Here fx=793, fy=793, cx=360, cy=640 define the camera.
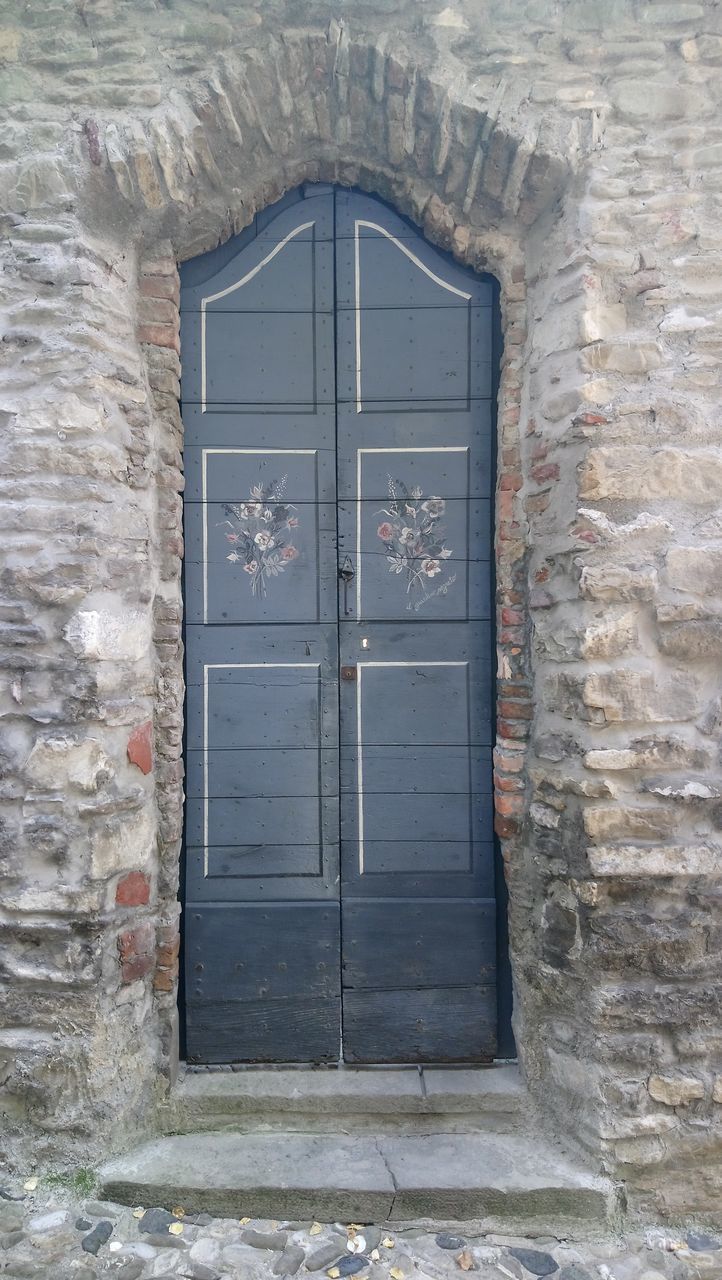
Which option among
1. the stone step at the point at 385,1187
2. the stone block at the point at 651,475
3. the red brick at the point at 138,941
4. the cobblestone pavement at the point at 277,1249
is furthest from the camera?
the red brick at the point at 138,941

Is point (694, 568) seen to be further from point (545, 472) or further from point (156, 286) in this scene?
point (156, 286)

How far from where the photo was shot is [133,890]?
98.6 inches

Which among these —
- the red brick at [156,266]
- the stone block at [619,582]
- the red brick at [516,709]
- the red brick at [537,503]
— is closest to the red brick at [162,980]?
the red brick at [516,709]

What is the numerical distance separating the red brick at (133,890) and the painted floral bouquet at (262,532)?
1.01 meters

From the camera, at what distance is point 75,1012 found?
7.80ft

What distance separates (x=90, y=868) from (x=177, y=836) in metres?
0.36

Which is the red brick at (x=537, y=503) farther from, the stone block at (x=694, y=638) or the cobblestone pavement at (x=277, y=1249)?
the cobblestone pavement at (x=277, y=1249)

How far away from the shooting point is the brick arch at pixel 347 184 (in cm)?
249

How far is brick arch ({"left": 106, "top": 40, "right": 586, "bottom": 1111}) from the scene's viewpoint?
249 cm

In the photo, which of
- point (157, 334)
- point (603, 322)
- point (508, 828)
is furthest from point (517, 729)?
point (157, 334)

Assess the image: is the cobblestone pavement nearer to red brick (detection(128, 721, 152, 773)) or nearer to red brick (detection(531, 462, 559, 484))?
red brick (detection(128, 721, 152, 773))

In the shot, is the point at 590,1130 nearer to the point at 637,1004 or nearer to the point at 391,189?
the point at 637,1004

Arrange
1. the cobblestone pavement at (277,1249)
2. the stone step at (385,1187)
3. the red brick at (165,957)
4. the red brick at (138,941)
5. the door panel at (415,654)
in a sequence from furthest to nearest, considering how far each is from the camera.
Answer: the door panel at (415,654)
the red brick at (165,957)
the red brick at (138,941)
the stone step at (385,1187)
the cobblestone pavement at (277,1249)

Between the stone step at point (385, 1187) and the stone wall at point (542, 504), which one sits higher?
the stone wall at point (542, 504)
